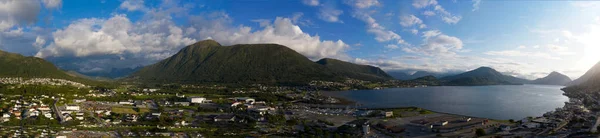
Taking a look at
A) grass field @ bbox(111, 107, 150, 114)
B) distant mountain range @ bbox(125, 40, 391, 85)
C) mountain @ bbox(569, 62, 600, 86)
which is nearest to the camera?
grass field @ bbox(111, 107, 150, 114)

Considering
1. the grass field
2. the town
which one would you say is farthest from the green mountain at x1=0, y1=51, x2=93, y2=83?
the grass field

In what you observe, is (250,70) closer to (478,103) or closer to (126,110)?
(478,103)

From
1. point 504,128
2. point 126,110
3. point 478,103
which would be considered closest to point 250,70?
point 478,103

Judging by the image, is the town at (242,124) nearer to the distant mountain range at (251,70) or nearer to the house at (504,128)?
the house at (504,128)

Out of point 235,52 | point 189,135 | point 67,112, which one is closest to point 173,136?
point 189,135

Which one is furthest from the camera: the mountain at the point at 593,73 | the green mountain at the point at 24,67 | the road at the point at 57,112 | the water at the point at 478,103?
the mountain at the point at 593,73

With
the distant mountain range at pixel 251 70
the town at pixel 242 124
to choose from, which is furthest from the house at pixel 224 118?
the distant mountain range at pixel 251 70

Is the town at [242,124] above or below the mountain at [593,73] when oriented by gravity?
below

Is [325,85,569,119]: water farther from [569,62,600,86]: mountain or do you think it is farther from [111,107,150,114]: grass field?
[111,107,150,114]: grass field

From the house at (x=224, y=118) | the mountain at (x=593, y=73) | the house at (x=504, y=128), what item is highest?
the mountain at (x=593, y=73)
